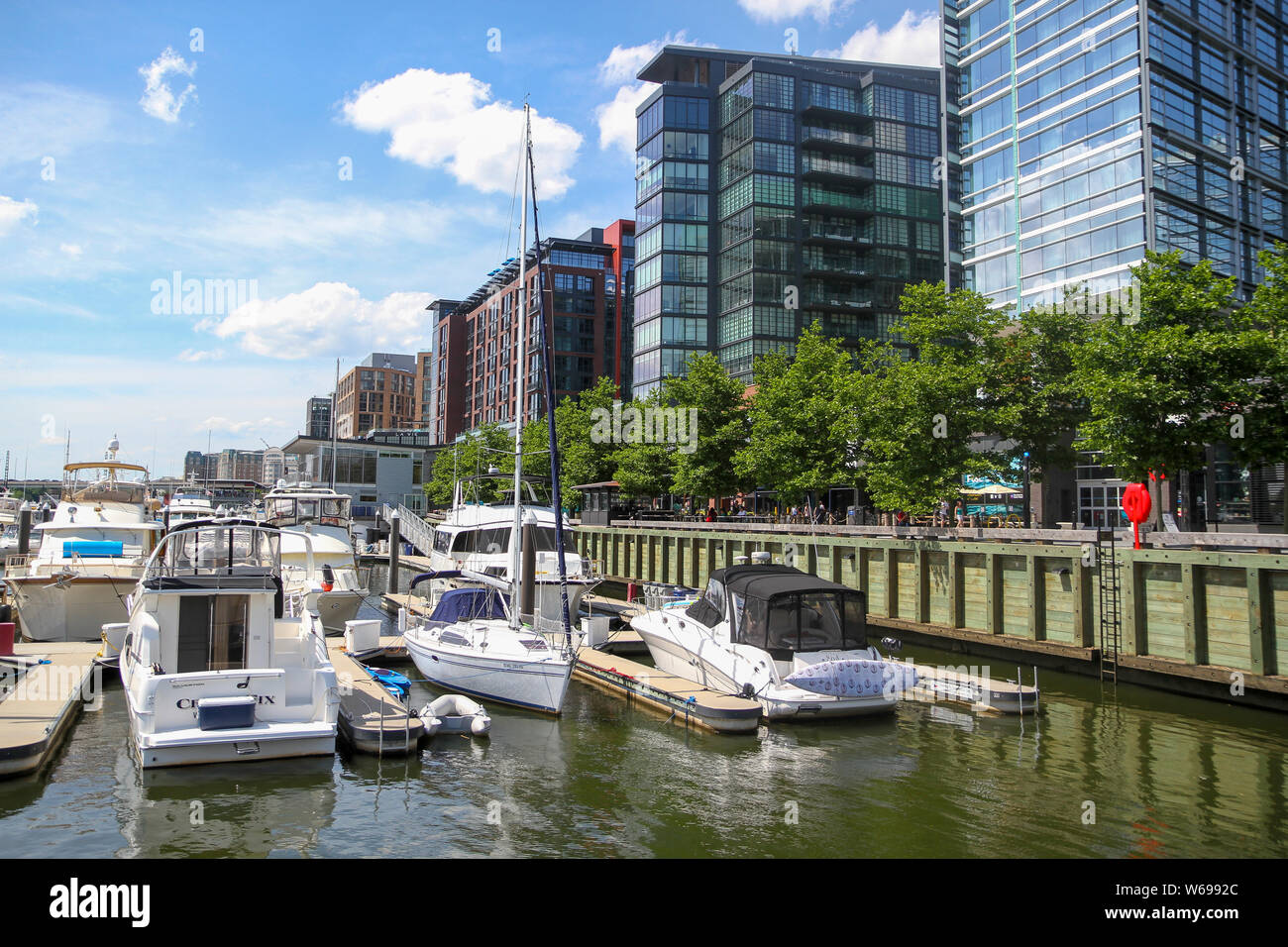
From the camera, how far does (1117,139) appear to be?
4812 centimetres

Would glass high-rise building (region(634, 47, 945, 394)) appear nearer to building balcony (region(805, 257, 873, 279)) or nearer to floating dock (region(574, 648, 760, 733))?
building balcony (region(805, 257, 873, 279))

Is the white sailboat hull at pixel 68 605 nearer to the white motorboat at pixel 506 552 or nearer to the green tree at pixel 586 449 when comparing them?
the white motorboat at pixel 506 552

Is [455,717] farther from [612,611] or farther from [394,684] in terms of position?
[612,611]

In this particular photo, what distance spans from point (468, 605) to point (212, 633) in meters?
7.73

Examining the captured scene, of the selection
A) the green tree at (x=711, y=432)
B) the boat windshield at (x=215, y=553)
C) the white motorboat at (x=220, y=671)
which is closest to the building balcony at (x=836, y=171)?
the green tree at (x=711, y=432)

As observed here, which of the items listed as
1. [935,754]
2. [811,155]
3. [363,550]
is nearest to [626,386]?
[811,155]

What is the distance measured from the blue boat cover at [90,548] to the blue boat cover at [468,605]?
10121mm

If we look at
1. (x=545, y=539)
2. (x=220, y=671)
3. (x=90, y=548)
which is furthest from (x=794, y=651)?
(x=90, y=548)

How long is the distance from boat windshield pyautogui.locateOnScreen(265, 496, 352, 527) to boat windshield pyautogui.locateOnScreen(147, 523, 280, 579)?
16.9 m

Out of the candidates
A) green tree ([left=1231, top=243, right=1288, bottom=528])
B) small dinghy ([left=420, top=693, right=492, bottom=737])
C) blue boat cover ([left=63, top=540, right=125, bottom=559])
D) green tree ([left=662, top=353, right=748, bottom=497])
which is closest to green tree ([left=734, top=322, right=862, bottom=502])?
green tree ([left=662, top=353, right=748, bottom=497])

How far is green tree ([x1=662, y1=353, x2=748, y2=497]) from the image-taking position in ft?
143

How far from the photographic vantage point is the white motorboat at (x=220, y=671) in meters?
12.7
